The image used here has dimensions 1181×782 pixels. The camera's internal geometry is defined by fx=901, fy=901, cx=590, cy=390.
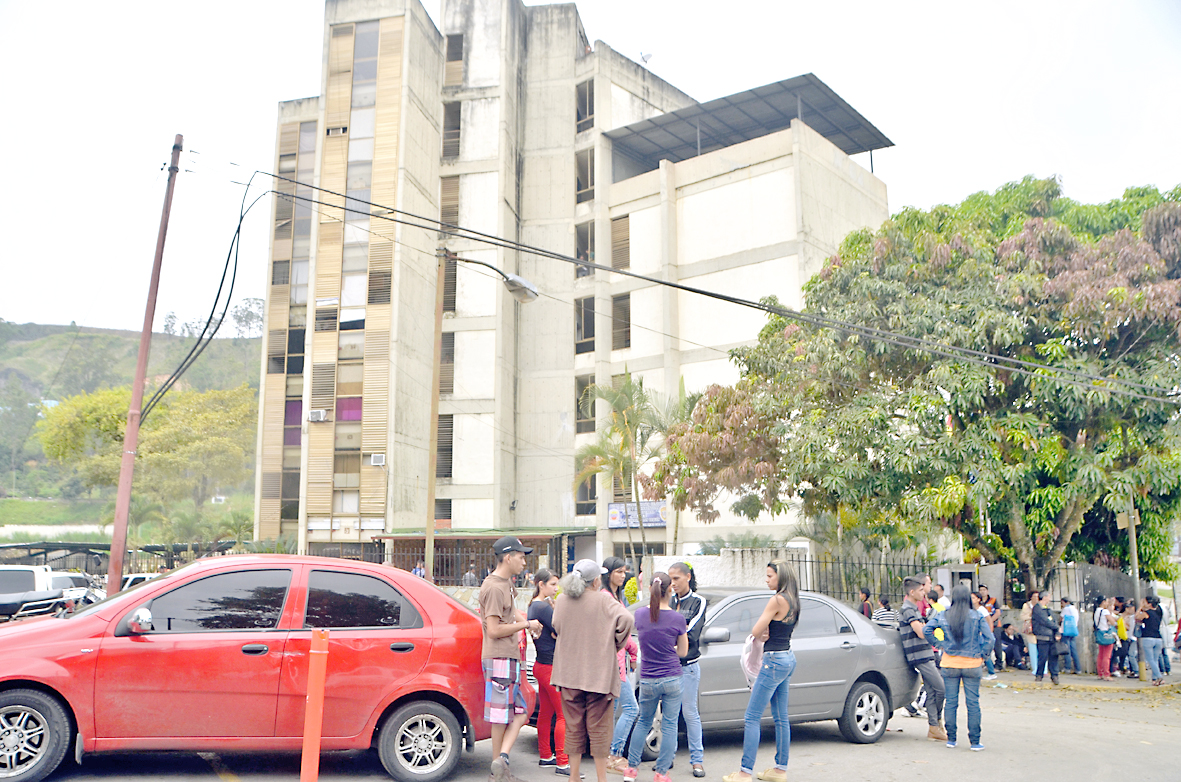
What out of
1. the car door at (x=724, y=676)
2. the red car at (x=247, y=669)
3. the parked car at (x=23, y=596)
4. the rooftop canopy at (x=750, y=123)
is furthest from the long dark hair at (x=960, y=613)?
the rooftop canopy at (x=750, y=123)

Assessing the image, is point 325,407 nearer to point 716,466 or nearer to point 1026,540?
point 716,466

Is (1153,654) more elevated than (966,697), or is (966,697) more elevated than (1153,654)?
(966,697)

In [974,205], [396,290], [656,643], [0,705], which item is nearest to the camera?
[0,705]

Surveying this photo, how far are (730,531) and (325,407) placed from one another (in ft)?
59.9

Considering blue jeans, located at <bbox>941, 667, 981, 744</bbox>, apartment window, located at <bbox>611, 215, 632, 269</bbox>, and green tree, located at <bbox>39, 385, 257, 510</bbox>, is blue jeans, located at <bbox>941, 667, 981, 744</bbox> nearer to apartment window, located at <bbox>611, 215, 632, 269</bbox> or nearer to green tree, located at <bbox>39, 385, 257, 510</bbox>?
apartment window, located at <bbox>611, 215, 632, 269</bbox>

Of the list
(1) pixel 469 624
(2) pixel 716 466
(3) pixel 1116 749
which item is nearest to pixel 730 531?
(2) pixel 716 466

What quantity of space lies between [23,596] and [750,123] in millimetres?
32953

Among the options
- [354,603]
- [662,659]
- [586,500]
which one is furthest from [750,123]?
[354,603]

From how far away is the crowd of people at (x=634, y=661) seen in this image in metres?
6.33

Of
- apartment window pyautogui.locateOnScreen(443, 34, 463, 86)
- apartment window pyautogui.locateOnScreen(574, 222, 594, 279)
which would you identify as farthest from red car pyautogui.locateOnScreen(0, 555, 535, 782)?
apartment window pyautogui.locateOnScreen(443, 34, 463, 86)

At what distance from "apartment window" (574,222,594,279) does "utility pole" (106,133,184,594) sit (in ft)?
88.4

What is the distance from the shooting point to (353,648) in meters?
6.79

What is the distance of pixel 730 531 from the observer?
112ft

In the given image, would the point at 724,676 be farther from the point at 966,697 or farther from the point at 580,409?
the point at 580,409
